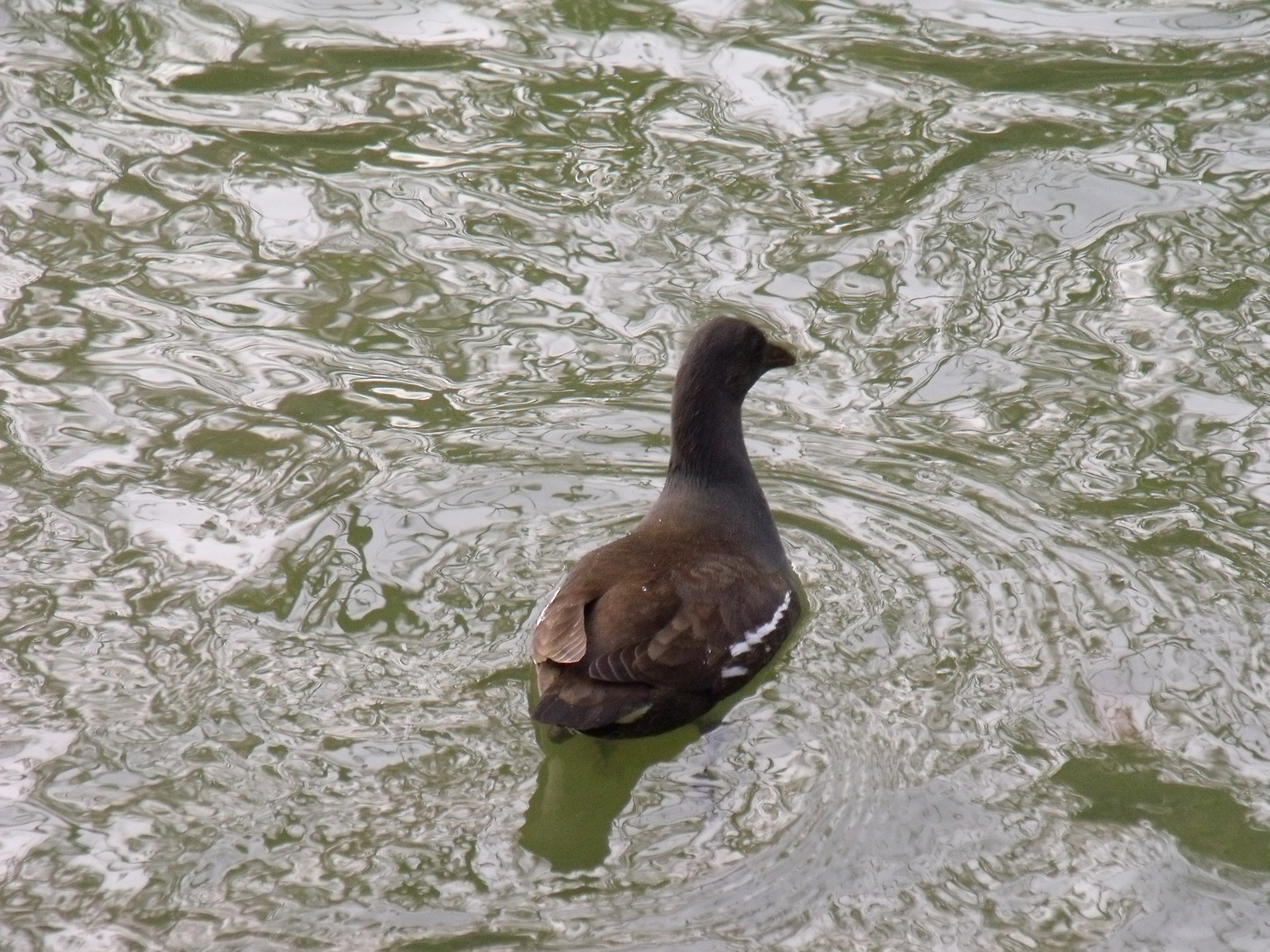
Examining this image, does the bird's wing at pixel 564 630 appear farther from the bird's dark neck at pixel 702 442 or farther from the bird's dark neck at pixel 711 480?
the bird's dark neck at pixel 702 442

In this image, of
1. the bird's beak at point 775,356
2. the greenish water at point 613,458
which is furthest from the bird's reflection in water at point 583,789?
the bird's beak at point 775,356

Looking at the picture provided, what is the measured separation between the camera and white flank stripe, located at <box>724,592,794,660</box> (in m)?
5.49

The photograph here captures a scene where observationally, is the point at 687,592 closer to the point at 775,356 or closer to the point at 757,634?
the point at 757,634

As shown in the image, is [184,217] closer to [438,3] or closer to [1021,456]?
[438,3]

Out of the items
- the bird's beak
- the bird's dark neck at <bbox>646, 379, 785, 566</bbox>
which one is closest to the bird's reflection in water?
the bird's dark neck at <bbox>646, 379, 785, 566</bbox>

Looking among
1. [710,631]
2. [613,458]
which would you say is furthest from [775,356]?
[710,631]

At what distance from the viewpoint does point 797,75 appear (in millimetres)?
9344

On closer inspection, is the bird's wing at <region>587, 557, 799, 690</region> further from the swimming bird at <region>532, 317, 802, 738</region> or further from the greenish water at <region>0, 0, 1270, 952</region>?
the greenish water at <region>0, 0, 1270, 952</region>

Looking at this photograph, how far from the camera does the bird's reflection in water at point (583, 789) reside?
15.8 ft

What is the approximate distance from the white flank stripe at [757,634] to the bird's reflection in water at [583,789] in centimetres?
31

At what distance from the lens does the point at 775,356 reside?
637 centimetres

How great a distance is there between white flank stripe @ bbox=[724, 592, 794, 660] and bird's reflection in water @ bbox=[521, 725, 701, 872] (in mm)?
308

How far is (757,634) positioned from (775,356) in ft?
4.27

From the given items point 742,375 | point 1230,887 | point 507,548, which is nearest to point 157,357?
point 507,548
